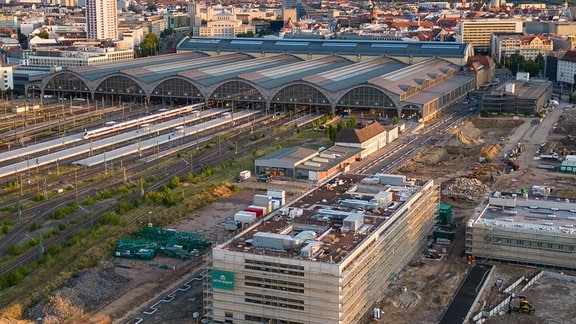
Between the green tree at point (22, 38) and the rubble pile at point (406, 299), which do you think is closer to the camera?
the rubble pile at point (406, 299)

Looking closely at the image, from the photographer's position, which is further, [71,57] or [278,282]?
[71,57]

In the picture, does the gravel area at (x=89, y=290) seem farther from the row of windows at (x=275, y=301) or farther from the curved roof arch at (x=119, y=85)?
the curved roof arch at (x=119, y=85)

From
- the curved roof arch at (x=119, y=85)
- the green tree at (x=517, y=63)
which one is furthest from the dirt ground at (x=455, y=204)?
the curved roof arch at (x=119, y=85)

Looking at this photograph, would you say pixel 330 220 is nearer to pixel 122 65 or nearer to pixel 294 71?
pixel 294 71

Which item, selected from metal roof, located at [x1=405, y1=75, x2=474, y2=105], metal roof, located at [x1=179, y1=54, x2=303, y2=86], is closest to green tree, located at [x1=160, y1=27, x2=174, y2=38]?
metal roof, located at [x1=179, y1=54, x2=303, y2=86]

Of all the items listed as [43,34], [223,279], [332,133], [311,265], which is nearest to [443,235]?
[311,265]
